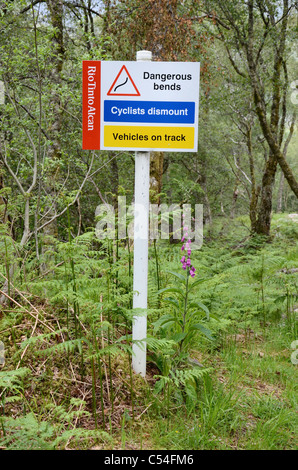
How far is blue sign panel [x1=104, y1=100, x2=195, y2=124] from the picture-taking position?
286 cm

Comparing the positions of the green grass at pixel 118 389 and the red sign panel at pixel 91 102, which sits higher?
the red sign panel at pixel 91 102

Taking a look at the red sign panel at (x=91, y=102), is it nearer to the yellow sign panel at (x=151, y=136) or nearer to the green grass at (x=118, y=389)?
the yellow sign panel at (x=151, y=136)

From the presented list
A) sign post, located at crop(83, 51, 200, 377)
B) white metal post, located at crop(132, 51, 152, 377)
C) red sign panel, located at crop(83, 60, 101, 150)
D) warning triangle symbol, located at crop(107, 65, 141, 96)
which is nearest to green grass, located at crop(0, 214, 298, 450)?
white metal post, located at crop(132, 51, 152, 377)

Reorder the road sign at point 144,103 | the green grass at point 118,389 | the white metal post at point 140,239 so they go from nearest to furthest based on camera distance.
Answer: the green grass at point 118,389, the road sign at point 144,103, the white metal post at point 140,239

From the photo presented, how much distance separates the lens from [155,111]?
2855 millimetres

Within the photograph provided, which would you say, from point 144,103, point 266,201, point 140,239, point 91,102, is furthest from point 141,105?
point 266,201

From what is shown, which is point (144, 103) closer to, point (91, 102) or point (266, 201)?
point (91, 102)

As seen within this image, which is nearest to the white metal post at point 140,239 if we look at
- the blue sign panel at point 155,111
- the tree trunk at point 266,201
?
the blue sign panel at point 155,111

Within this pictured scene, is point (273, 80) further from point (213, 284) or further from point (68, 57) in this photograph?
point (213, 284)

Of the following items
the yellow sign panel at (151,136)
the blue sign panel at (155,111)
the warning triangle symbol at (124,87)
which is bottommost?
the yellow sign panel at (151,136)

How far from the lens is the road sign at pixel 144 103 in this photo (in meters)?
2.84

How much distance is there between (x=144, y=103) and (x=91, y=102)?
38 cm

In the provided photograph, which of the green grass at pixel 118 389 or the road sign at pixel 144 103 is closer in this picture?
the green grass at pixel 118 389
